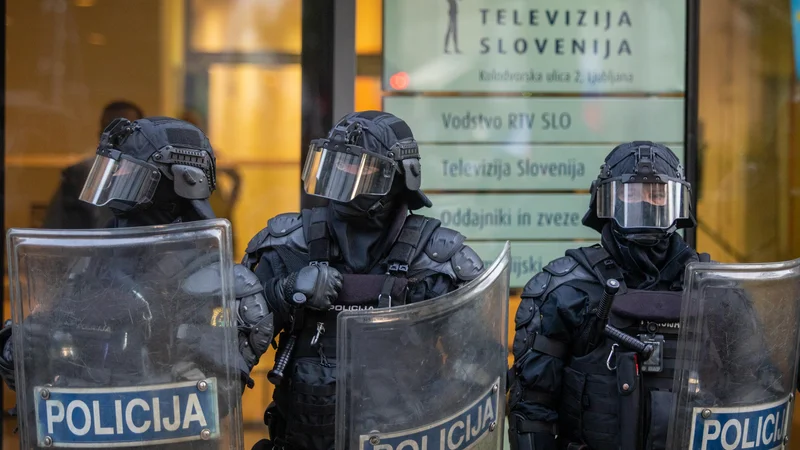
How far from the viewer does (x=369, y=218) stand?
335 centimetres

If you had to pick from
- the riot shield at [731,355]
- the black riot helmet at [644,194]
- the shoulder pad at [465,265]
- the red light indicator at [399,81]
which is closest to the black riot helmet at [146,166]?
the shoulder pad at [465,265]

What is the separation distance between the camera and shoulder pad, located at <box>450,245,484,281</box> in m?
3.28

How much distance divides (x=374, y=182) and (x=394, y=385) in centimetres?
107

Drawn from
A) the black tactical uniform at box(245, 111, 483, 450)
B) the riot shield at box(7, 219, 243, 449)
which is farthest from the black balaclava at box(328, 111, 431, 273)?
the riot shield at box(7, 219, 243, 449)

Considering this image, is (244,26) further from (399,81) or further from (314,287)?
(314,287)

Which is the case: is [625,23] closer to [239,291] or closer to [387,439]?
[239,291]

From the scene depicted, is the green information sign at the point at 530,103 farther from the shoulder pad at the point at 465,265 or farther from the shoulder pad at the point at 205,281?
the shoulder pad at the point at 205,281

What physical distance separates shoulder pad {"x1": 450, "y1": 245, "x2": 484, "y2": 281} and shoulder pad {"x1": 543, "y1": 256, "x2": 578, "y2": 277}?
0.32 meters

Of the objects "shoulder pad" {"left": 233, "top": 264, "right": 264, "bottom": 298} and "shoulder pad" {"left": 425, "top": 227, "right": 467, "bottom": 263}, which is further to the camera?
"shoulder pad" {"left": 425, "top": 227, "right": 467, "bottom": 263}

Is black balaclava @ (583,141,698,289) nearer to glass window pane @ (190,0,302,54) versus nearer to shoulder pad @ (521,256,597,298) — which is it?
shoulder pad @ (521,256,597,298)

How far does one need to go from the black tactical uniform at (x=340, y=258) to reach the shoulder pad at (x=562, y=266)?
1.11 feet

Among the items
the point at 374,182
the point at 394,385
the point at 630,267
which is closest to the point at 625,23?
the point at 630,267

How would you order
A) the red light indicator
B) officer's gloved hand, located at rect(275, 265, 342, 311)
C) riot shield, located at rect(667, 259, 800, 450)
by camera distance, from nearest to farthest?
riot shield, located at rect(667, 259, 800, 450) < officer's gloved hand, located at rect(275, 265, 342, 311) < the red light indicator

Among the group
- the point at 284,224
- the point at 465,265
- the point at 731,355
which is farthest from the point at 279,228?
the point at 731,355
